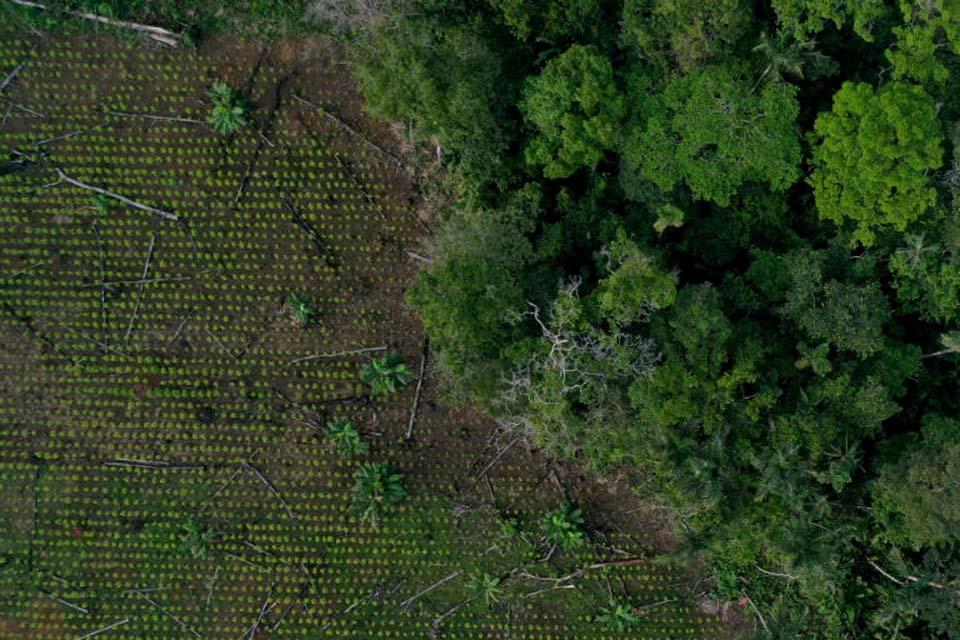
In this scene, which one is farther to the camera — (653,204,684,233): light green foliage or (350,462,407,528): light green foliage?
(350,462,407,528): light green foliage

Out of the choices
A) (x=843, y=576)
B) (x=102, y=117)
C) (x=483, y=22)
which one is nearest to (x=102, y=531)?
(x=102, y=117)

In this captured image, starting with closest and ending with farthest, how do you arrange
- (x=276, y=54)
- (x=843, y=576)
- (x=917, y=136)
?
(x=917, y=136), (x=843, y=576), (x=276, y=54)

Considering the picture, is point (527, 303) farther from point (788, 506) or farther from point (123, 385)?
point (123, 385)

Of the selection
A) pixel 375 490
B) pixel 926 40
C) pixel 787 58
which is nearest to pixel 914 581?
pixel 926 40

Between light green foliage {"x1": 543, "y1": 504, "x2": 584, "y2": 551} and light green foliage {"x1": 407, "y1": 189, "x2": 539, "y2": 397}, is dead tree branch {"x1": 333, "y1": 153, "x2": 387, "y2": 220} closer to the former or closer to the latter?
light green foliage {"x1": 407, "y1": 189, "x2": 539, "y2": 397}

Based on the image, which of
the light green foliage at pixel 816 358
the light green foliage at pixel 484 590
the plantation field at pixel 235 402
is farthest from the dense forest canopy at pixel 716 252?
the light green foliage at pixel 484 590

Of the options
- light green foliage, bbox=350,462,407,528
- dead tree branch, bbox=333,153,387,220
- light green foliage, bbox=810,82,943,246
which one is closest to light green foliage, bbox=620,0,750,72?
light green foliage, bbox=810,82,943,246
